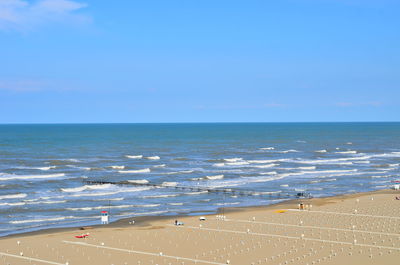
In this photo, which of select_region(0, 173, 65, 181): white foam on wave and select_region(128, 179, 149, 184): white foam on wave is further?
select_region(0, 173, 65, 181): white foam on wave

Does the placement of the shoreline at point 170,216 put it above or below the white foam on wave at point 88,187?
below

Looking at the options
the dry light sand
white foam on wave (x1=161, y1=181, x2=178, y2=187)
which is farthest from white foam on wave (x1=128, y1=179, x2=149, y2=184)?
the dry light sand

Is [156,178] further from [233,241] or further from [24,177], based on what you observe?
[233,241]

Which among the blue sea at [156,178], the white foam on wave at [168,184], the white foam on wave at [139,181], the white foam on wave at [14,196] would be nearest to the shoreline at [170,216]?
the blue sea at [156,178]

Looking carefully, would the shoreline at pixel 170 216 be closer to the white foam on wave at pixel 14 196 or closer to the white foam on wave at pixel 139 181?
the white foam on wave at pixel 14 196

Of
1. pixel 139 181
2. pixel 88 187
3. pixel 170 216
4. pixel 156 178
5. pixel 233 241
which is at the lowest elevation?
pixel 170 216

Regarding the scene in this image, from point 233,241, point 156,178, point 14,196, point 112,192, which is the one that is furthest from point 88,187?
point 233,241

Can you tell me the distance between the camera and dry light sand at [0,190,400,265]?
33312 mm

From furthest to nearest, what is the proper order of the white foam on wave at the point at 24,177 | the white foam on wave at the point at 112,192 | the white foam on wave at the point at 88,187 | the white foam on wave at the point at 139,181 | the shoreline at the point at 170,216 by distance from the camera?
the white foam on wave at the point at 24,177, the white foam on wave at the point at 139,181, the white foam on wave at the point at 88,187, the white foam on wave at the point at 112,192, the shoreline at the point at 170,216

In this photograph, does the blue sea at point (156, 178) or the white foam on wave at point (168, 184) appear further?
the white foam on wave at point (168, 184)

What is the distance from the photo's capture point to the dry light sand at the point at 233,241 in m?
33.3

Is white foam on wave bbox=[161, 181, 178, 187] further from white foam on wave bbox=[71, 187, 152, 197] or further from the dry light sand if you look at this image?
the dry light sand

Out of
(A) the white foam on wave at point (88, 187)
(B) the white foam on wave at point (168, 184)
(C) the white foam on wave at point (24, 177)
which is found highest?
(C) the white foam on wave at point (24, 177)

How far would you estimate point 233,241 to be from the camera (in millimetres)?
37594
